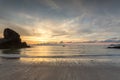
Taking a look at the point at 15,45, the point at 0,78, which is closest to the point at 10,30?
the point at 15,45

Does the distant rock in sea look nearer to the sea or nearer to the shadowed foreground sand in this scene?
the sea

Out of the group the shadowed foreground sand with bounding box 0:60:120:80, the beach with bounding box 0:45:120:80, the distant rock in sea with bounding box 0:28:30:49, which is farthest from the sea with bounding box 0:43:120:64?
the distant rock in sea with bounding box 0:28:30:49

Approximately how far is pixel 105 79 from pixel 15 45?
83.5 meters

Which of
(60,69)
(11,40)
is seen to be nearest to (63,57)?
(60,69)

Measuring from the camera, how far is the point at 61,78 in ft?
28.6

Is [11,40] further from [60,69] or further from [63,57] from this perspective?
[60,69]

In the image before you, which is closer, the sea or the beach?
the beach

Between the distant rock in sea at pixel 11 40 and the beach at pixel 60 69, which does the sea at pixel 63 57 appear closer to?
the beach at pixel 60 69

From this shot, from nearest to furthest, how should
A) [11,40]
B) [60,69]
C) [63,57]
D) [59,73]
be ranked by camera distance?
[59,73] < [60,69] < [63,57] < [11,40]

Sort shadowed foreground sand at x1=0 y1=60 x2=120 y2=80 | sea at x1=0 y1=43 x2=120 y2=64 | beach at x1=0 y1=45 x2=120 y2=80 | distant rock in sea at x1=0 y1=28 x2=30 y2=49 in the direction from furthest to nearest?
distant rock in sea at x1=0 y1=28 x2=30 y2=49 < sea at x1=0 y1=43 x2=120 y2=64 < beach at x1=0 y1=45 x2=120 y2=80 < shadowed foreground sand at x1=0 y1=60 x2=120 y2=80

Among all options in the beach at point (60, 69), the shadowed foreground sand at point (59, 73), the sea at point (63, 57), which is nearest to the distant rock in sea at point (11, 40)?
the sea at point (63, 57)

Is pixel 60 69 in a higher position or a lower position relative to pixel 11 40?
lower

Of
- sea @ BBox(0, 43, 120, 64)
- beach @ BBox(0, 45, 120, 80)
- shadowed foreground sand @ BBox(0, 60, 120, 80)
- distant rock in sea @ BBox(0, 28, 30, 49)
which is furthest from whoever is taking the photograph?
distant rock in sea @ BBox(0, 28, 30, 49)

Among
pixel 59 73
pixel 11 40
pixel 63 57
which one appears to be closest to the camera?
pixel 59 73
